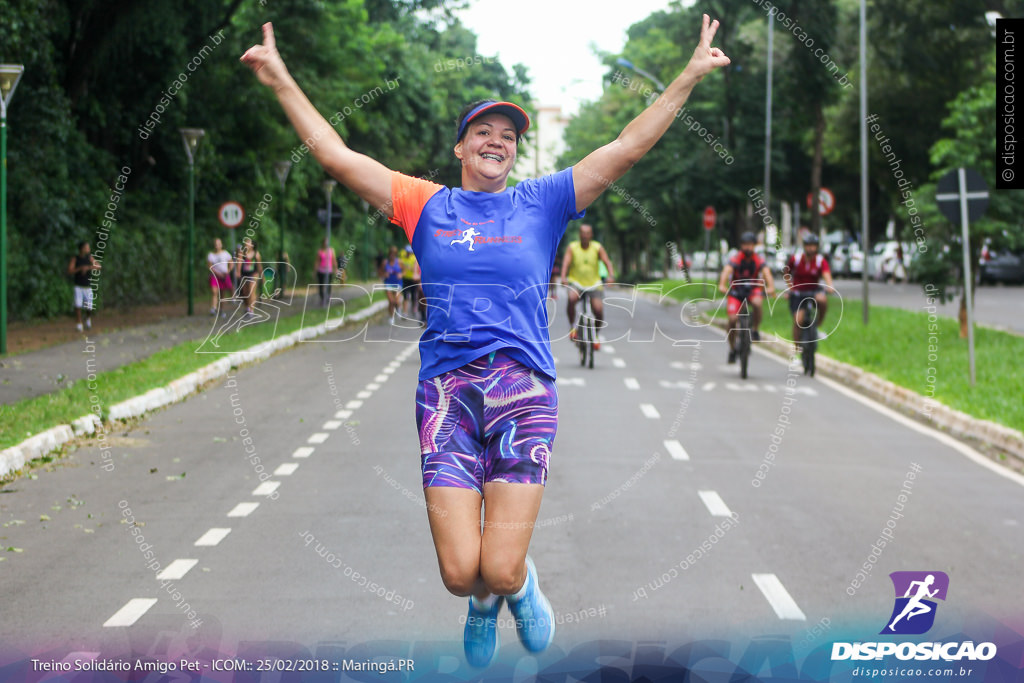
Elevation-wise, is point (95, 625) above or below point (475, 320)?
below

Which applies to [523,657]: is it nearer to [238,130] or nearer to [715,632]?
[715,632]

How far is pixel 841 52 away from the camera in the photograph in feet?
143

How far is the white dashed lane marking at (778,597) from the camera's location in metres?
5.88

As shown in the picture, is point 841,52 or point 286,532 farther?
point 841,52

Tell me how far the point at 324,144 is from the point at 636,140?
99cm

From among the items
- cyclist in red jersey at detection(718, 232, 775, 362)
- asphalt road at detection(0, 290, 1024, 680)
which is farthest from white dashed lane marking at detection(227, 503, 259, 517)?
cyclist in red jersey at detection(718, 232, 775, 362)

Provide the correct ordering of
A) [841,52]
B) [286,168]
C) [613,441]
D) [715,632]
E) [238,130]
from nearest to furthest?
[715,632], [613,441], [286,168], [238,130], [841,52]

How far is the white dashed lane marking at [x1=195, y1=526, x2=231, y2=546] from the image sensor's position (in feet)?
24.0

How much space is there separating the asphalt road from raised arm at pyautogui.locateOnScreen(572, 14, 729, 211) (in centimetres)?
198

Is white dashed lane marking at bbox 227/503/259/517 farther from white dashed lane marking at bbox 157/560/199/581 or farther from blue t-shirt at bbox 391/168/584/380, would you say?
blue t-shirt at bbox 391/168/584/380

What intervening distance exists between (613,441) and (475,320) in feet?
25.1

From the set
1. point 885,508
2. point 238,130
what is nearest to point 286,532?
point 885,508

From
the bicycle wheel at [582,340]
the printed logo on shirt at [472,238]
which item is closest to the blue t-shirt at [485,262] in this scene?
the printed logo on shirt at [472,238]

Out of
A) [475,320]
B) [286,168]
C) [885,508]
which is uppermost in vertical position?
[286,168]
